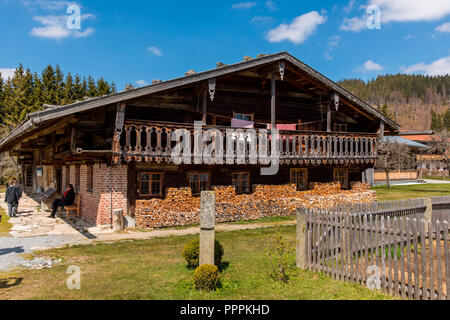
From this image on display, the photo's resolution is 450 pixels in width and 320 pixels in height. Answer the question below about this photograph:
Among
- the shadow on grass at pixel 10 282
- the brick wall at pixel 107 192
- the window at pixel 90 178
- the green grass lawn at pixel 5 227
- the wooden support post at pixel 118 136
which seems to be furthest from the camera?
the window at pixel 90 178

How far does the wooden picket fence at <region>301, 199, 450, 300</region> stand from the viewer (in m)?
5.79

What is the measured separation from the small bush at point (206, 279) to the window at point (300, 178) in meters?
12.7

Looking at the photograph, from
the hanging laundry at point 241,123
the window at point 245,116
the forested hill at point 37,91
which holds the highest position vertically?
the forested hill at point 37,91

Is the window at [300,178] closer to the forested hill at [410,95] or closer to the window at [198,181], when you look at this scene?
the window at [198,181]

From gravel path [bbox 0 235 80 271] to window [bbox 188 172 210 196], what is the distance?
549cm

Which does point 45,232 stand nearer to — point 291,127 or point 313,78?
point 291,127

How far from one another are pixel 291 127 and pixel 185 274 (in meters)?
12.2

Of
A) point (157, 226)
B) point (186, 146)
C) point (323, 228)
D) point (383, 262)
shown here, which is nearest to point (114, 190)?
point (157, 226)

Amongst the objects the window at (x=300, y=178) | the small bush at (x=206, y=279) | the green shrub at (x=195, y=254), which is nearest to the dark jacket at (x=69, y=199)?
the green shrub at (x=195, y=254)

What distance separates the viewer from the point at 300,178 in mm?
18719

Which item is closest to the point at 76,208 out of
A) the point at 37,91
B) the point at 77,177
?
the point at 77,177

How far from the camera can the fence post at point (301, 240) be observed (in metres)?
7.75

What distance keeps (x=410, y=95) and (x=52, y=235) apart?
562ft

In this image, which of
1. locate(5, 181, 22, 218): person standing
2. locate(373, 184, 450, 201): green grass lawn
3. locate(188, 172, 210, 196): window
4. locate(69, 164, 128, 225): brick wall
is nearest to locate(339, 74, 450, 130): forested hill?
locate(373, 184, 450, 201): green grass lawn
